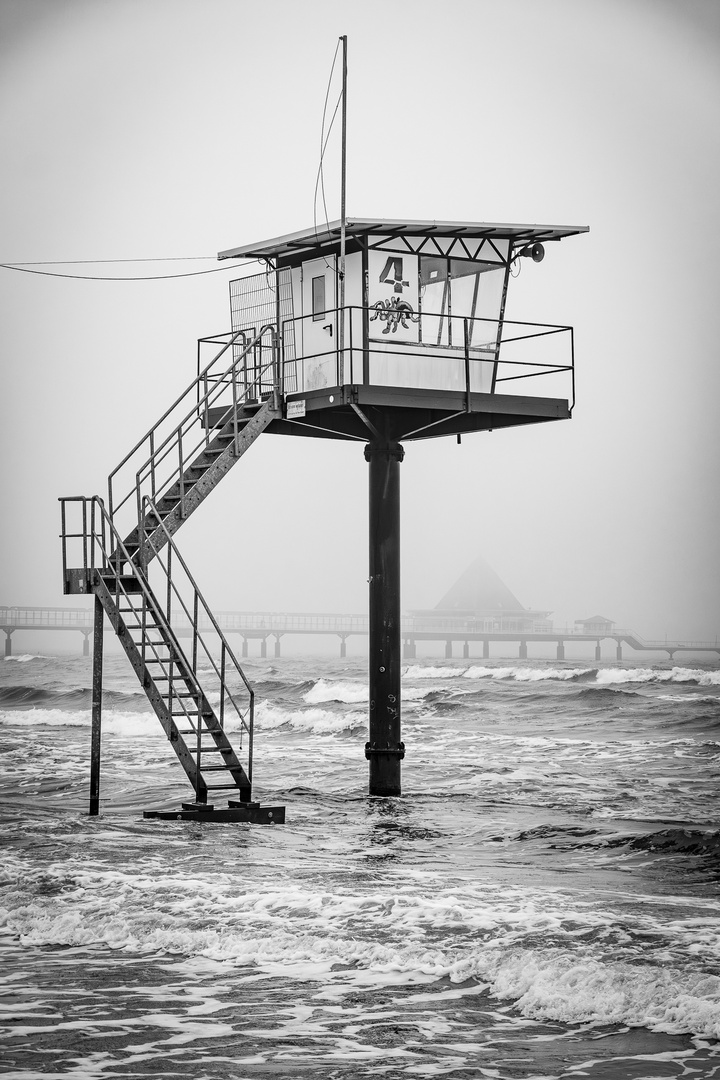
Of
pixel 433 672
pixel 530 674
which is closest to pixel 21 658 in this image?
pixel 433 672

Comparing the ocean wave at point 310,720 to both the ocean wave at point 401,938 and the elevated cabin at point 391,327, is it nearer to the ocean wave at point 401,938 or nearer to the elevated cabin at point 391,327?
the elevated cabin at point 391,327

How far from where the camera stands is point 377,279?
21.1 m

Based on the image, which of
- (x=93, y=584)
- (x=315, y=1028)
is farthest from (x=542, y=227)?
(x=315, y=1028)

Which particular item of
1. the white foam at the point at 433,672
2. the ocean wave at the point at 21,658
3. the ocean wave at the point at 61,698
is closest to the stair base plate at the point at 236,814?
the ocean wave at the point at 61,698

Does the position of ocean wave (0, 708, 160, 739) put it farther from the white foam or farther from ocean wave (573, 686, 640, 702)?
the white foam

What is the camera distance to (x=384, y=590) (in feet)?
72.9

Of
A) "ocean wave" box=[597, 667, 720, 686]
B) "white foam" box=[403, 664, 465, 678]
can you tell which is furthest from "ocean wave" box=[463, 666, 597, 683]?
"white foam" box=[403, 664, 465, 678]

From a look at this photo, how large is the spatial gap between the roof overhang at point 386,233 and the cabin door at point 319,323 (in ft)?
1.36

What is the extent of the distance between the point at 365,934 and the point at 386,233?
12.6 meters

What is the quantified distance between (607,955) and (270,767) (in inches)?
803

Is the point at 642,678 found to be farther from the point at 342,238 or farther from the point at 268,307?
the point at 342,238

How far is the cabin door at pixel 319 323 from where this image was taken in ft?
69.9

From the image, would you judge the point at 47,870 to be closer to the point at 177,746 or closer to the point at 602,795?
the point at 177,746

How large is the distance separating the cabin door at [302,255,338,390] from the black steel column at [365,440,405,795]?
1.64m
